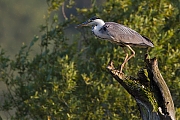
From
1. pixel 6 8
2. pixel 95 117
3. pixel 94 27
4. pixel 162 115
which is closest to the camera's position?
pixel 162 115

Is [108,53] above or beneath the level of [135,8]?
beneath

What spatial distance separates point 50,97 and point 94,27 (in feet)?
16.9

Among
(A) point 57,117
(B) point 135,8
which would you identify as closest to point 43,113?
(A) point 57,117

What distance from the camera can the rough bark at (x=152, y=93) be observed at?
417 inches

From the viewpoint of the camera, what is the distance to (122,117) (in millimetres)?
17641

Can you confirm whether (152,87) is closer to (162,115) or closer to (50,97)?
(162,115)

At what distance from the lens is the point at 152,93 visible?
35.6ft

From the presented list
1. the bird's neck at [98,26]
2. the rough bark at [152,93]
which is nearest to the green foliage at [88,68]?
the bird's neck at [98,26]

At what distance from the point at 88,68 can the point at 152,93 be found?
294 inches

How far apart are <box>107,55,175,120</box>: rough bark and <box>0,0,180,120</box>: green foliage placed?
5.98 metres

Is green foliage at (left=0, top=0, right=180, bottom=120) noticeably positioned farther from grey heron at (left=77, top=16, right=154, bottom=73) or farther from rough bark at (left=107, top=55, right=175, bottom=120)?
rough bark at (left=107, top=55, right=175, bottom=120)

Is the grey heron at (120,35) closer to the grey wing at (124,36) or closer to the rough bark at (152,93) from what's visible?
the grey wing at (124,36)

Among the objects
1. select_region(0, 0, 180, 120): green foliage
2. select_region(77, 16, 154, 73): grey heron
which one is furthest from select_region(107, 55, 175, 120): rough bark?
select_region(0, 0, 180, 120): green foliage

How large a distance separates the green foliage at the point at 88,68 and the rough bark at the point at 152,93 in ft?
19.6
